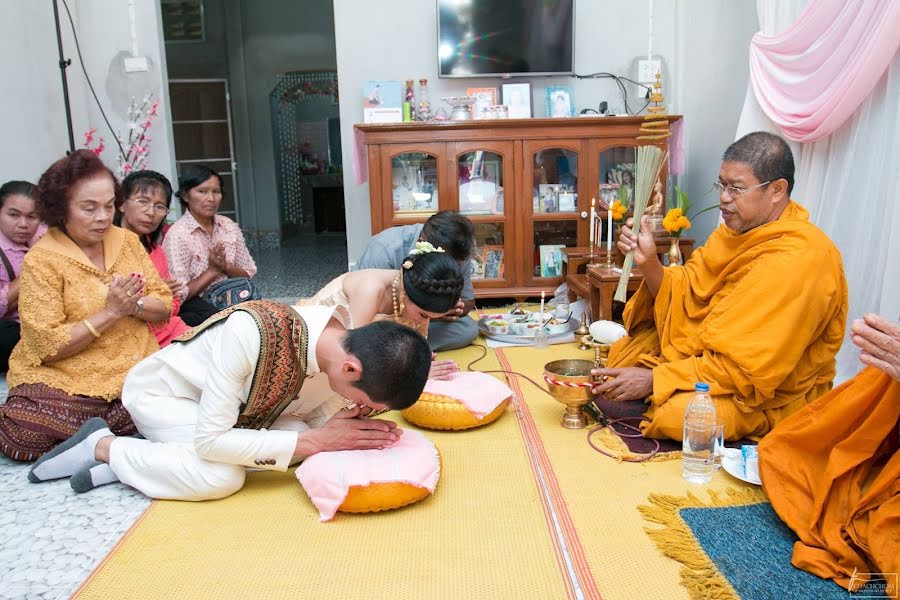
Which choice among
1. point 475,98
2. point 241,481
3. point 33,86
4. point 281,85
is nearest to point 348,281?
point 241,481

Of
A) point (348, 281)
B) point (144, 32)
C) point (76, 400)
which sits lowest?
point (76, 400)

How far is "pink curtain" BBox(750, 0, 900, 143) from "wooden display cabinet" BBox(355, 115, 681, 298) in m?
1.30

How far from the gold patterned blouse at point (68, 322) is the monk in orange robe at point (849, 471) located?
7.58 ft

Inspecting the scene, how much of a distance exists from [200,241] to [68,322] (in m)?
1.29

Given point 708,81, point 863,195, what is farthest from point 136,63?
point 863,195

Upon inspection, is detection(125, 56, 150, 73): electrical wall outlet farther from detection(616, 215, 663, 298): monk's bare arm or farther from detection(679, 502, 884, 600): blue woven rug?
detection(679, 502, 884, 600): blue woven rug

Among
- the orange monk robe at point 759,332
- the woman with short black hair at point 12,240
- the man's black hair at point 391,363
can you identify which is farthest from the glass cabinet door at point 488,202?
the man's black hair at point 391,363

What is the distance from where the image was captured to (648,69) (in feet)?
16.9

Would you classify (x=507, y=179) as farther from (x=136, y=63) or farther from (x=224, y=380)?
(x=224, y=380)

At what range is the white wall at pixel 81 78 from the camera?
15.2 feet

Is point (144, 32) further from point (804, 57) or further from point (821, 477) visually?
point (821, 477)

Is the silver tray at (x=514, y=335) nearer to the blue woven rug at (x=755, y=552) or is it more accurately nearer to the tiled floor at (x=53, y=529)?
the blue woven rug at (x=755, y=552)

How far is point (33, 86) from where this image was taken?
472 centimetres

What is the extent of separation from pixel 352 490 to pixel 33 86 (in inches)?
168
